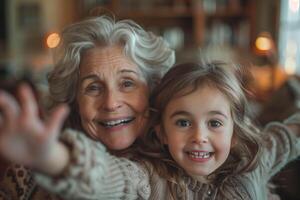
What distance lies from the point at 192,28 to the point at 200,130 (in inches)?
174

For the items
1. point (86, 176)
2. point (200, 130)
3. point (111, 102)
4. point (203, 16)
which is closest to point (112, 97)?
point (111, 102)

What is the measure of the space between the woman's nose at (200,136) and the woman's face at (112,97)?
0.62 feet

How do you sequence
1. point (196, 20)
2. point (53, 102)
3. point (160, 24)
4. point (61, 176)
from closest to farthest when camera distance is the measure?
point (61, 176), point (53, 102), point (196, 20), point (160, 24)

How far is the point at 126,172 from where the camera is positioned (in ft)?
3.06

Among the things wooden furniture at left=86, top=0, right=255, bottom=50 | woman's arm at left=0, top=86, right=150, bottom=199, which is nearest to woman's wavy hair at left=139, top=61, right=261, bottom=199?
woman's arm at left=0, top=86, right=150, bottom=199

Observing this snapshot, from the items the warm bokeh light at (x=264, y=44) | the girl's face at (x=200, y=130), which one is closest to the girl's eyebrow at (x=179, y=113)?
the girl's face at (x=200, y=130)

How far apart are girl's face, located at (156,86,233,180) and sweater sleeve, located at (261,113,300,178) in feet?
0.81

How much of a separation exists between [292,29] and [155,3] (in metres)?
1.61

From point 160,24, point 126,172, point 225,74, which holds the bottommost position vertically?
point 160,24

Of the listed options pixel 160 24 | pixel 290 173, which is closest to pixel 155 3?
pixel 160 24

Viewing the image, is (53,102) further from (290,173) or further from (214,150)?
(290,173)

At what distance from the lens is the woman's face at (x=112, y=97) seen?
1.12 metres

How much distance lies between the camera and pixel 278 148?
1.28m

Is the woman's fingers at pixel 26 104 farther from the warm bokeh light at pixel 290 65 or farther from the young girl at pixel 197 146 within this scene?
the warm bokeh light at pixel 290 65
